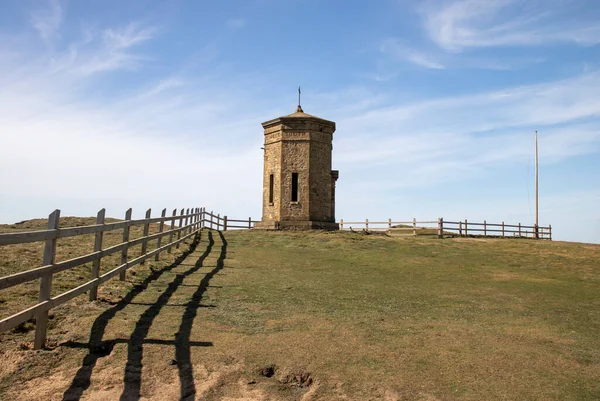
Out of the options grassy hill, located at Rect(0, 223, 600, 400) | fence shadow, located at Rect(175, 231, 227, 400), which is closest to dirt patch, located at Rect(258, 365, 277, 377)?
grassy hill, located at Rect(0, 223, 600, 400)

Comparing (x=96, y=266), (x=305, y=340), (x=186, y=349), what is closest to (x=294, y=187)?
(x=96, y=266)

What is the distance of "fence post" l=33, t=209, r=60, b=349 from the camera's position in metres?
5.18

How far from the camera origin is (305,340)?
237 inches

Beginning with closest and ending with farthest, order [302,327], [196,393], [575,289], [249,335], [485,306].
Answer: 1. [196,393]
2. [249,335]
3. [302,327]
4. [485,306]
5. [575,289]

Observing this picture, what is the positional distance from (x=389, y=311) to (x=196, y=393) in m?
4.28

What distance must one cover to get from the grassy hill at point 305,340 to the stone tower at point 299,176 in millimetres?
17534

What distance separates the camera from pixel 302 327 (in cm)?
662

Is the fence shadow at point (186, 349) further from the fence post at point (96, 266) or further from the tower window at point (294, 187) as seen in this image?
the tower window at point (294, 187)

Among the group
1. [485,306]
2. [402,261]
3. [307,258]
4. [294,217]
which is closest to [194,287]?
[485,306]

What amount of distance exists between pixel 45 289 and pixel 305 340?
3148 millimetres

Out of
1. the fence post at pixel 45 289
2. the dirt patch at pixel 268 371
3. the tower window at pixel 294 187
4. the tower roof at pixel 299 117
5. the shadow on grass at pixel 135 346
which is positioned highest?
the tower roof at pixel 299 117

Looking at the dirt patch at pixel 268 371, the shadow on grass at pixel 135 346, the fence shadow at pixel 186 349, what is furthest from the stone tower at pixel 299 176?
the dirt patch at pixel 268 371

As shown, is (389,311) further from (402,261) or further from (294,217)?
(294,217)

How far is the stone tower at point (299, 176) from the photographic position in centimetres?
2917
